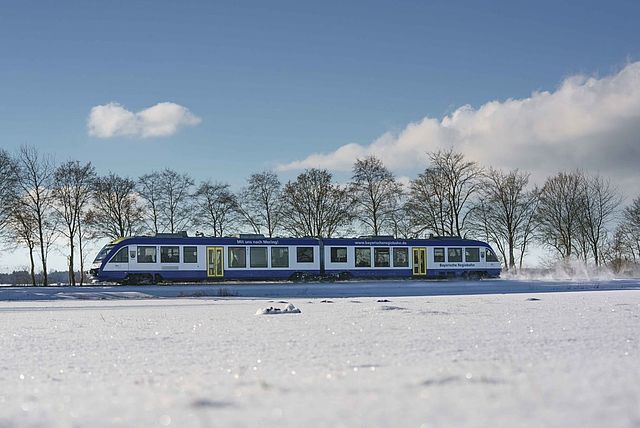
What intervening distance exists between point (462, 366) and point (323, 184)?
146ft

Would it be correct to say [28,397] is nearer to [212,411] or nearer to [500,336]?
[212,411]

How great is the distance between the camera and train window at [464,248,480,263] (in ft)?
116

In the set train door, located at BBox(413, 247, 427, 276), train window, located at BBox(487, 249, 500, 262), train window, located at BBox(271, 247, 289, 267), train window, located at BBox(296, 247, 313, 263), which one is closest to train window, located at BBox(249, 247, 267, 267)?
train window, located at BBox(271, 247, 289, 267)

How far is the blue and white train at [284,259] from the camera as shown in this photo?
30.8 m

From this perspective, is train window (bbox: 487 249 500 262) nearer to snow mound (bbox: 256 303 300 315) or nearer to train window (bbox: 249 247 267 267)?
train window (bbox: 249 247 267 267)

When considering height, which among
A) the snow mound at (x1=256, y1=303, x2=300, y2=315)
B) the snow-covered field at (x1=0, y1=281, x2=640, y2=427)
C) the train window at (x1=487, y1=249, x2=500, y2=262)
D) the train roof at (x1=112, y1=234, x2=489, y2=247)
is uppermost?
the train roof at (x1=112, y1=234, x2=489, y2=247)

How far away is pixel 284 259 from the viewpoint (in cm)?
3297

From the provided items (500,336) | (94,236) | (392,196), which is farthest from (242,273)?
(500,336)

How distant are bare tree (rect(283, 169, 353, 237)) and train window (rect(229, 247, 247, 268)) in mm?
14399

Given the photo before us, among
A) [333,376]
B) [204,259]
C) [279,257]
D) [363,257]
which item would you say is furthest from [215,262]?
[333,376]

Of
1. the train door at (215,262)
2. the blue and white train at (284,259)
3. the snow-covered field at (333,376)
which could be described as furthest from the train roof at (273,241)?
the snow-covered field at (333,376)

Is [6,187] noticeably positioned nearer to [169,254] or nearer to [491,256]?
[169,254]

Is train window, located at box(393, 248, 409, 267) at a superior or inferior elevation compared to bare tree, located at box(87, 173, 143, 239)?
inferior

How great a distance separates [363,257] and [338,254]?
1.37 meters
